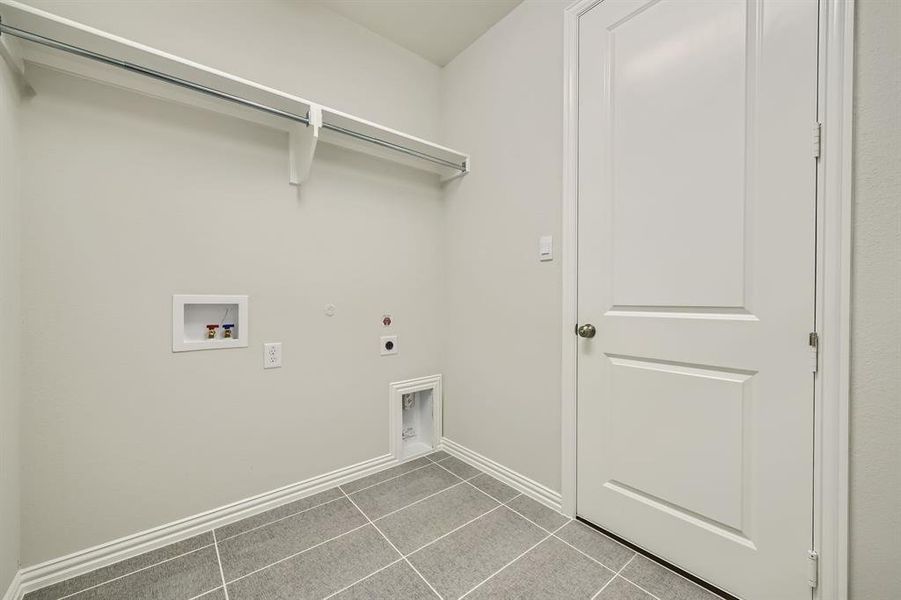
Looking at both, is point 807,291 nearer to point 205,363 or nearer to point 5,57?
point 205,363

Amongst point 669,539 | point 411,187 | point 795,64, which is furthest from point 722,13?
point 669,539

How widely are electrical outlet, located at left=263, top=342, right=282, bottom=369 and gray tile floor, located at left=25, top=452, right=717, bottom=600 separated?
71cm

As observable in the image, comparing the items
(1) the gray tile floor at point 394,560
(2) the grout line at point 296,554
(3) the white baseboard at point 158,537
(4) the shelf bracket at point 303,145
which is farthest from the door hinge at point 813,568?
(4) the shelf bracket at point 303,145

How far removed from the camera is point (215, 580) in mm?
1339

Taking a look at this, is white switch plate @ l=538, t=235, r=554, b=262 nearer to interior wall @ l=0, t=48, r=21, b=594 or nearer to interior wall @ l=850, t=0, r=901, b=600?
interior wall @ l=850, t=0, r=901, b=600

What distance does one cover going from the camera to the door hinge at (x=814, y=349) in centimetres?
108

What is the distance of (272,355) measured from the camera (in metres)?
1.81

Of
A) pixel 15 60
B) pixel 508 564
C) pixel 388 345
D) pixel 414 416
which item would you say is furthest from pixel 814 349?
pixel 15 60

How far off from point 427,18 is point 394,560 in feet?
8.78

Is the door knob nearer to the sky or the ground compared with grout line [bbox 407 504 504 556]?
nearer to the sky

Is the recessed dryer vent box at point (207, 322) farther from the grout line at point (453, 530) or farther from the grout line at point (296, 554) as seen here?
the grout line at point (453, 530)

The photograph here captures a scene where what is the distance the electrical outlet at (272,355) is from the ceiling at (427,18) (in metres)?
1.83

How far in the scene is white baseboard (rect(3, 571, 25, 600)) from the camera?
120cm

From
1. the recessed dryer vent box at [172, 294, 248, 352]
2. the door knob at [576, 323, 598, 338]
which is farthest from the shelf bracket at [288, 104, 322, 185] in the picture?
the door knob at [576, 323, 598, 338]
